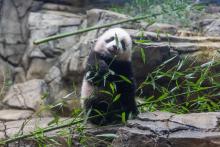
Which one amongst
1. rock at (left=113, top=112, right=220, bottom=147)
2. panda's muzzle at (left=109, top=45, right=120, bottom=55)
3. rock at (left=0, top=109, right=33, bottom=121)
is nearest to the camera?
rock at (left=113, top=112, right=220, bottom=147)

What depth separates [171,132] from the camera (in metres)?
3.37

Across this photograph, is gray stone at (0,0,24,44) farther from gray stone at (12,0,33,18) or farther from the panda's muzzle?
the panda's muzzle

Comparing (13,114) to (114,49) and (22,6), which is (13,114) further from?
(114,49)

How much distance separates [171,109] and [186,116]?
421 millimetres

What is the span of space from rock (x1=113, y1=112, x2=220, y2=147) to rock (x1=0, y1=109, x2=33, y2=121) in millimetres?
2763

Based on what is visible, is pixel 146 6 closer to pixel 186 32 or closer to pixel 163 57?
pixel 186 32

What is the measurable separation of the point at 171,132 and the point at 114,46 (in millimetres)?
1004

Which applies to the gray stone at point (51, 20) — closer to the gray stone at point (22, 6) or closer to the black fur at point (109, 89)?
the gray stone at point (22, 6)

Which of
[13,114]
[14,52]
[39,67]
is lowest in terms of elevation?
[13,114]

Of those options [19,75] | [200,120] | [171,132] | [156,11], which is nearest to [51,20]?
[19,75]

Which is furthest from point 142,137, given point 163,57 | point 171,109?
point 163,57

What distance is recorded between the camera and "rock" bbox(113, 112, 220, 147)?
326cm

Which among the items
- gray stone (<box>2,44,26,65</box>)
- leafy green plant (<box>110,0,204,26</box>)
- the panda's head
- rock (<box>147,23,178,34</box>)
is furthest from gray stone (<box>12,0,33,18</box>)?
the panda's head

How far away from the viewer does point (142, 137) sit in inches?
132
